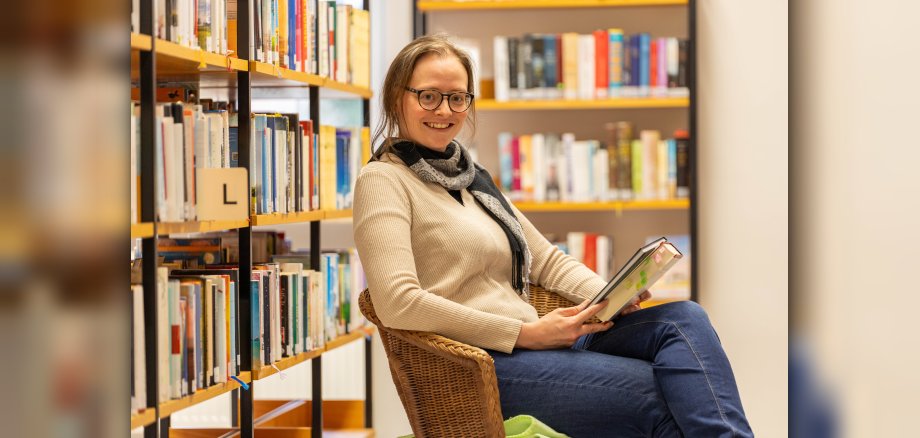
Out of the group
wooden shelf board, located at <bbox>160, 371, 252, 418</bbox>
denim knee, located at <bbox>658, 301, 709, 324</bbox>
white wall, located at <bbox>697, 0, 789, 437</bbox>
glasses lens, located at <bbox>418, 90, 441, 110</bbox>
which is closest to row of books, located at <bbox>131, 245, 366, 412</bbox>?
wooden shelf board, located at <bbox>160, 371, 252, 418</bbox>

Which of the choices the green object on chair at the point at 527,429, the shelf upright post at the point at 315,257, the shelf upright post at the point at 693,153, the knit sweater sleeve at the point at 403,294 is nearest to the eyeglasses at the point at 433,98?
the knit sweater sleeve at the point at 403,294

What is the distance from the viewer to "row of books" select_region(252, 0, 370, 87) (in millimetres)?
2459

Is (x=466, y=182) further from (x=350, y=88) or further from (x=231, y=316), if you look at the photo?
(x=350, y=88)

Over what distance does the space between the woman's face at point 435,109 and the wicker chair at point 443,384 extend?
1.36 ft

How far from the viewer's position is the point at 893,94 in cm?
229

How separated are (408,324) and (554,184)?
5.68 ft

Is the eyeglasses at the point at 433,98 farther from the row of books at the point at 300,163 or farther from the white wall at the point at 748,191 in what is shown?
the white wall at the point at 748,191

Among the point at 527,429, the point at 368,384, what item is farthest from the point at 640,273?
the point at 368,384

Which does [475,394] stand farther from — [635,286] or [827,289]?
[827,289]

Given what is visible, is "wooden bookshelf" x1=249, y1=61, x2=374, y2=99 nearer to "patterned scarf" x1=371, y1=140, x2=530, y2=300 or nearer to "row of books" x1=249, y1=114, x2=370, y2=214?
"row of books" x1=249, y1=114, x2=370, y2=214

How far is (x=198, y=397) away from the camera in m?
2.00

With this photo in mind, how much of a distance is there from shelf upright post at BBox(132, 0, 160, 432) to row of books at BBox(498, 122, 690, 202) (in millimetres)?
1836

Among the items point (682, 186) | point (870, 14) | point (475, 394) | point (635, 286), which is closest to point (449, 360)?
point (475, 394)

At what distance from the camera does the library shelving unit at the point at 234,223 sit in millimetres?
1746
